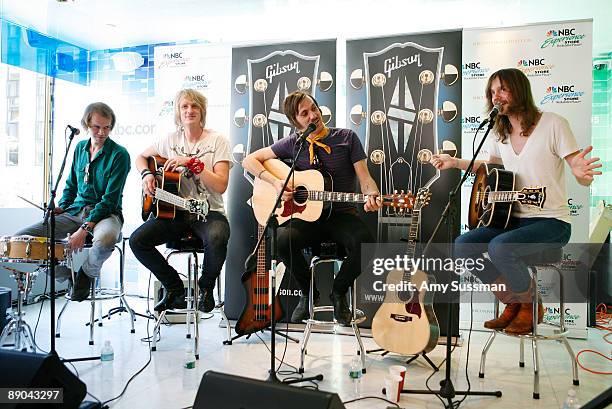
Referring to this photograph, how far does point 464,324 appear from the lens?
4.27 m

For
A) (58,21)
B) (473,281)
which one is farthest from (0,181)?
(473,281)

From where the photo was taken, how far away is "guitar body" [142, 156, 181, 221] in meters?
3.33

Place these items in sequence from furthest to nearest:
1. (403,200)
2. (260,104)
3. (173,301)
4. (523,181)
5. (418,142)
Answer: (260,104), (418,142), (173,301), (403,200), (523,181)

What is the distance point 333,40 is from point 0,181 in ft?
12.0

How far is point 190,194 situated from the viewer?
11.6ft

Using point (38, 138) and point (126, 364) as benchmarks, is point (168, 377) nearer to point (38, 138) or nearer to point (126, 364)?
point (126, 364)

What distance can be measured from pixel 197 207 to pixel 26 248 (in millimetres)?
1041

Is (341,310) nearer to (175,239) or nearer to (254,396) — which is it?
(175,239)

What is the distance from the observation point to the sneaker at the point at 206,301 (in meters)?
3.35

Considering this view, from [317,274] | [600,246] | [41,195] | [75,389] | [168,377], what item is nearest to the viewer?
[75,389]

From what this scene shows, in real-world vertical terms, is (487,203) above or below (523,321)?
above

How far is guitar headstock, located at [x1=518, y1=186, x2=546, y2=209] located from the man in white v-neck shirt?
0.12 ft

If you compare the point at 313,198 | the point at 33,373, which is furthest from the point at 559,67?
the point at 33,373

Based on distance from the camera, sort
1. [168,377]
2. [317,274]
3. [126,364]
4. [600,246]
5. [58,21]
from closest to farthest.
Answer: [168,377] → [126,364] → [317,274] → [600,246] → [58,21]
